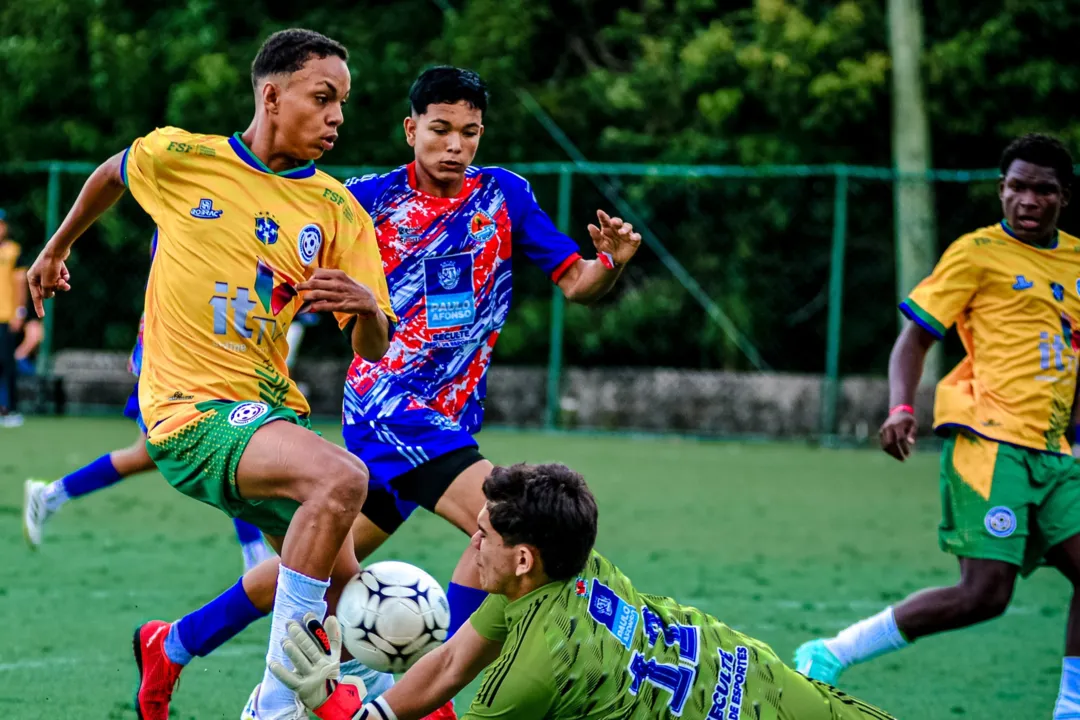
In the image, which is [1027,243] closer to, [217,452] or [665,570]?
[217,452]

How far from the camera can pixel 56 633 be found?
6.17m

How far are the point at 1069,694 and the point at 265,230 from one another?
3.00m

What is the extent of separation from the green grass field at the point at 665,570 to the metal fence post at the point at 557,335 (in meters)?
2.75

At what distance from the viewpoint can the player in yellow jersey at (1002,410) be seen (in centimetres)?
523

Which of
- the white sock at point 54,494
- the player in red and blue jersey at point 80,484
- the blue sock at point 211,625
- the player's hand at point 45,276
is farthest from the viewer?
the white sock at point 54,494

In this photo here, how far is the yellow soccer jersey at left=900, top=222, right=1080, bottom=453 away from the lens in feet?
17.8

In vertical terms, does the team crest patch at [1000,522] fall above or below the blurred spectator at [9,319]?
above

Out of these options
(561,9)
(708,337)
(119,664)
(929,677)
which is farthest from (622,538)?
(561,9)

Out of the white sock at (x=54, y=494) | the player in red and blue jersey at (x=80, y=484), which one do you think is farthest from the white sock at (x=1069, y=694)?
the white sock at (x=54, y=494)

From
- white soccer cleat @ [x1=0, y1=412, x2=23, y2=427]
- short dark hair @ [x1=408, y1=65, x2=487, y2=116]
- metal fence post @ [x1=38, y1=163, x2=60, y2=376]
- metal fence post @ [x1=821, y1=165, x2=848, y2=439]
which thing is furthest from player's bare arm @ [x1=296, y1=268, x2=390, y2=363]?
metal fence post @ [x1=38, y1=163, x2=60, y2=376]

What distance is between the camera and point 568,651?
3494 mm

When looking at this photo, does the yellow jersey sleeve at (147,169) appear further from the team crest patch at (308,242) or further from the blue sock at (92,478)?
the blue sock at (92,478)

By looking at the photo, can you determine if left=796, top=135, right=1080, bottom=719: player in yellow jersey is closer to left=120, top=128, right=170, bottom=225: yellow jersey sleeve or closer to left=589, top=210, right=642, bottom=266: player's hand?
left=589, top=210, right=642, bottom=266: player's hand

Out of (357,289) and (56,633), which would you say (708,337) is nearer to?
(56,633)
